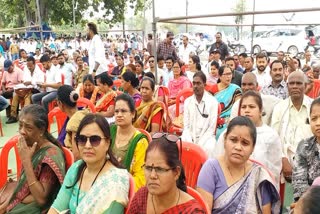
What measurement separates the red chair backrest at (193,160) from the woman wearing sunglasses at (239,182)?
2.14 ft

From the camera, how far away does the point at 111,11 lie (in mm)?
27594

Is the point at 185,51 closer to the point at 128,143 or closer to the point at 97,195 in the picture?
the point at 128,143

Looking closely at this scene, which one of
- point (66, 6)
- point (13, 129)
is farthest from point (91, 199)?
point (66, 6)

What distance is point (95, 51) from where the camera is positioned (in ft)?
20.0

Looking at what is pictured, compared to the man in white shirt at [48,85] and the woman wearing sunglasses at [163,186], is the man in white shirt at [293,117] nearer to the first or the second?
the woman wearing sunglasses at [163,186]

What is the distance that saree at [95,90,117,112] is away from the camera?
4699 mm

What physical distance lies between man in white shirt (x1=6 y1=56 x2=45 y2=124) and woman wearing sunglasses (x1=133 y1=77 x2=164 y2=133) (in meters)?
3.99

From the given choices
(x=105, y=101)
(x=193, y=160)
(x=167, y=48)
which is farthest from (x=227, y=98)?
(x=167, y=48)

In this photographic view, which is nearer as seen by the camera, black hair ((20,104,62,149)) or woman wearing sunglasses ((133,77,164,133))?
black hair ((20,104,62,149))

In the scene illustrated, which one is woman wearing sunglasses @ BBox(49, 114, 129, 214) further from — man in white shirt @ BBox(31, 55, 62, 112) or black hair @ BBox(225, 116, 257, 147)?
man in white shirt @ BBox(31, 55, 62, 112)

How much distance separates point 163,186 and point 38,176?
1000 millimetres

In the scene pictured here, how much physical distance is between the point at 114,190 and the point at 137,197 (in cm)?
15

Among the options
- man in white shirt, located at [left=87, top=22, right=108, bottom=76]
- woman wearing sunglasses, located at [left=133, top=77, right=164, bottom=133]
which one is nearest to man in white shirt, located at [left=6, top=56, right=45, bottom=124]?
man in white shirt, located at [left=87, top=22, right=108, bottom=76]

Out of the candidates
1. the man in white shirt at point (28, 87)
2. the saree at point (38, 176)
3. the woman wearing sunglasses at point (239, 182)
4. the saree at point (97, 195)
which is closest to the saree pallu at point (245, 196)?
the woman wearing sunglasses at point (239, 182)
